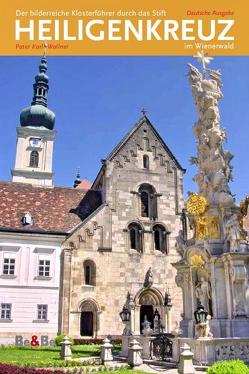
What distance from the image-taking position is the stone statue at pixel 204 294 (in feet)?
56.9

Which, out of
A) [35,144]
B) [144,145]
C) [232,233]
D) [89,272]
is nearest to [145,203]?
[144,145]

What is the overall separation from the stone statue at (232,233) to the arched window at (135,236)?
19716mm

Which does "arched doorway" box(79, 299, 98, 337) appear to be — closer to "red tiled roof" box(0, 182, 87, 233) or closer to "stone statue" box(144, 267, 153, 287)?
"stone statue" box(144, 267, 153, 287)

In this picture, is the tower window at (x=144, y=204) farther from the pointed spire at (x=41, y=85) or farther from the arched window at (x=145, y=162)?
the pointed spire at (x=41, y=85)

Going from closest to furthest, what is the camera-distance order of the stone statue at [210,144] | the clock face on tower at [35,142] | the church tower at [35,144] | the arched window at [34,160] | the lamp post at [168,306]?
1. the stone statue at [210,144]
2. the lamp post at [168,306]
3. the church tower at [35,144]
4. the arched window at [34,160]
5. the clock face on tower at [35,142]

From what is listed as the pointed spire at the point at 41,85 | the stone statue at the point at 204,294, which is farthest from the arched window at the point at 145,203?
the pointed spire at the point at 41,85

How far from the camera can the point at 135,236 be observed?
36.9 m

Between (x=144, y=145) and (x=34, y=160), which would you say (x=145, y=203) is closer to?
(x=144, y=145)

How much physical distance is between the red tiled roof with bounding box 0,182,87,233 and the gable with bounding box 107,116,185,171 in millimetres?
6001

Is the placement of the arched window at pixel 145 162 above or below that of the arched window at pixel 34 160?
below

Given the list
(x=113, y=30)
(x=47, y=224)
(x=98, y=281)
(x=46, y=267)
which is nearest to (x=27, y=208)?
(x=47, y=224)

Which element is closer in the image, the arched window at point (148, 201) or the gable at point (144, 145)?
the arched window at point (148, 201)

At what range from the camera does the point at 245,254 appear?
16.1 metres

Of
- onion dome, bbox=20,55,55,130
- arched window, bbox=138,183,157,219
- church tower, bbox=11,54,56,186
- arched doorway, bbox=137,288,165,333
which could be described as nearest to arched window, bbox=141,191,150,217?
arched window, bbox=138,183,157,219
